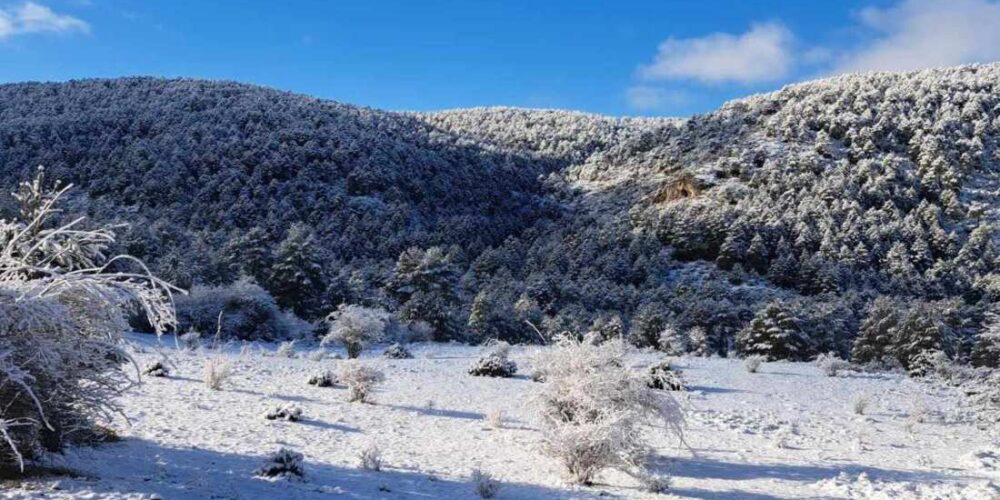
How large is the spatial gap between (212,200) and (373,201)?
17.2 m

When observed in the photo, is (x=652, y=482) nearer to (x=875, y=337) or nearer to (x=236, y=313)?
(x=236, y=313)

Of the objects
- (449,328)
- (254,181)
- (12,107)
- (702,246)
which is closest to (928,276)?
(702,246)

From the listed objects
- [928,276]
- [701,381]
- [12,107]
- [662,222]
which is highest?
[12,107]

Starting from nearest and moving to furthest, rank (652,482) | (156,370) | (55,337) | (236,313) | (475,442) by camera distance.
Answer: (55,337)
(652,482)
(475,442)
(156,370)
(236,313)

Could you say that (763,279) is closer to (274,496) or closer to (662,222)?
(662,222)

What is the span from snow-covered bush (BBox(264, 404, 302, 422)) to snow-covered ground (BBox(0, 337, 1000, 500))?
9.0 inches

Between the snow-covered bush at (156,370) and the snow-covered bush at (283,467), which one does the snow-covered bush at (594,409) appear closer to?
the snow-covered bush at (283,467)

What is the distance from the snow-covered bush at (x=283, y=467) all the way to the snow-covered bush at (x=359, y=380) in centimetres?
612

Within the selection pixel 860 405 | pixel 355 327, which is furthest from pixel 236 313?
pixel 860 405

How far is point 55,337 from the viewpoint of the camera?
23.7 ft

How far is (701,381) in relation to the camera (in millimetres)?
20016

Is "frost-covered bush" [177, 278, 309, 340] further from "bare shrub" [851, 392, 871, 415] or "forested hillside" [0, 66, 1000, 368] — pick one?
"bare shrub" [851, 392, 871, 415]

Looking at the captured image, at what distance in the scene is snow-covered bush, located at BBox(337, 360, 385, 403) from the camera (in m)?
15.9

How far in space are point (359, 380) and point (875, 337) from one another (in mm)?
24325
